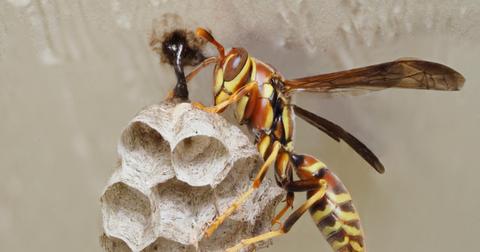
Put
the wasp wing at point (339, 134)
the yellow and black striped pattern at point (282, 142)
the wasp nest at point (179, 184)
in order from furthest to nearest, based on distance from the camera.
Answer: the wasp wing at point (339, 134), the yellow and black striped pattern at point (282, 142), the wasp nest at point (179, 184)

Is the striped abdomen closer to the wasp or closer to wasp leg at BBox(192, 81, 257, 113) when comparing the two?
the wasp

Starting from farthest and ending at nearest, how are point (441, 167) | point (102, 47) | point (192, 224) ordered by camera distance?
point (441, 167) < point (102, 47) < point (192, 224)

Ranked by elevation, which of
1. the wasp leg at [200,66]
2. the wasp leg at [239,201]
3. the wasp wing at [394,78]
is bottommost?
the wasp leg at [239,201]

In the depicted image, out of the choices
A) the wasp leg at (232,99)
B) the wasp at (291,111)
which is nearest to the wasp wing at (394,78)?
the wasp at (291,111)

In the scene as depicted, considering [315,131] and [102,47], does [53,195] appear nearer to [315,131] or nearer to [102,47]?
[102,47]

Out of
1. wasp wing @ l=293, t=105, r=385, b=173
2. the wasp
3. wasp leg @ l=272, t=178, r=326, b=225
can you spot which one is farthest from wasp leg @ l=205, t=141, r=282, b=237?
wasp wing @ l=293, t=105, r=385, b=173

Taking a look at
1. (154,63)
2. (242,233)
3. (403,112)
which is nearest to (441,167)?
(403,112)

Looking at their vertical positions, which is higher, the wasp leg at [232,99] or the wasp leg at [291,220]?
the wasp leg at [232,99]

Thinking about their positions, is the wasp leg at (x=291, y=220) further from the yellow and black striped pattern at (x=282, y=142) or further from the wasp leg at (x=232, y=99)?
the wasp leg at (x=232, y=99)
